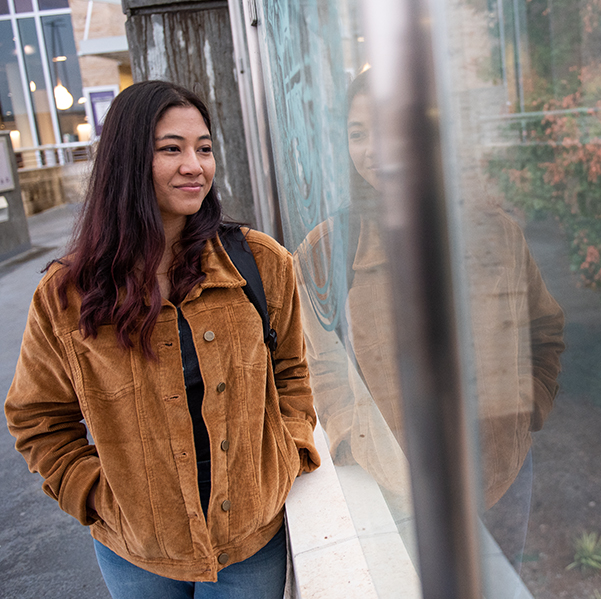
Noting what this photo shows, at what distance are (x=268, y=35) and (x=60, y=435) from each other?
151 cm

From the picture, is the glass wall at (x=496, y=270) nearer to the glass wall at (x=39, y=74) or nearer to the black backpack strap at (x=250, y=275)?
the black backpack strap at (x=250, y=275)

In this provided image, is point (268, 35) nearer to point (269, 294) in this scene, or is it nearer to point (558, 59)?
point (269, 294)

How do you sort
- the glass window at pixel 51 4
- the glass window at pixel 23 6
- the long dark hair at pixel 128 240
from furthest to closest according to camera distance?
the glass window at pixel 51 4, the glass window at pixel 23 6, the long dark hair at pixel 128 240

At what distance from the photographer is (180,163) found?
1607mm

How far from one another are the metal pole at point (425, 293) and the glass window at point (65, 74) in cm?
2968

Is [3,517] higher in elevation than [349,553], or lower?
lower

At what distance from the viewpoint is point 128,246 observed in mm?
1575

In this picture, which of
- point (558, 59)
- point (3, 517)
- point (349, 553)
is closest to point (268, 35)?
point (349, 553)

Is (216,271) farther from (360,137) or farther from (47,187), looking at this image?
(47,187)

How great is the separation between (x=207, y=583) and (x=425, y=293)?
54.9 inches

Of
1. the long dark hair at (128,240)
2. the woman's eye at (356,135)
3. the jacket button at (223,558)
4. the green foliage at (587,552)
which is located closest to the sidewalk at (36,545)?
the long dark hair at (128,240)

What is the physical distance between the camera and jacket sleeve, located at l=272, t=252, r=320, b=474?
177 centimetres

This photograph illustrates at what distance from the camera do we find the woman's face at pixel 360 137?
2.46 ft

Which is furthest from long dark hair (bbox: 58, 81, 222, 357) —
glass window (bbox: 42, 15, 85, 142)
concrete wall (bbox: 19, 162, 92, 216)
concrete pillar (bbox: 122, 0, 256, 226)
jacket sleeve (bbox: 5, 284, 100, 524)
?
glass window (bbox: 42, 15, 85, 142)
